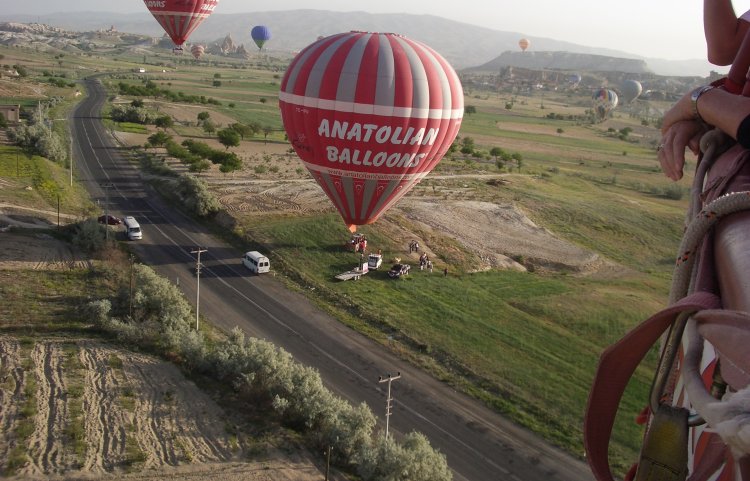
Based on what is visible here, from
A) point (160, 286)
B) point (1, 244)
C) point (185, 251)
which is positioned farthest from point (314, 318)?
point (1, 244)

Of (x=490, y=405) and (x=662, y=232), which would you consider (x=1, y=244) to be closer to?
(x=490, y=405)

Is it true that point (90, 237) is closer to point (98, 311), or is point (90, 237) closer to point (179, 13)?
point (98, 311)

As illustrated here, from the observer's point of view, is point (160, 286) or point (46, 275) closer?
point (160, 286)

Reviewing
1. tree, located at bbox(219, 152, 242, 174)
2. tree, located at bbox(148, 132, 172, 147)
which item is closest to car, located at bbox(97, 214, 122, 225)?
tree, located at bbox(219, 152, 242, 174)

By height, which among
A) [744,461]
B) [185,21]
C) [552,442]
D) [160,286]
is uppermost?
[185,21]

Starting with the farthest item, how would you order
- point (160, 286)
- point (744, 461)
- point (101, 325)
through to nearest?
point (160, 286)
point (101, 325)
point (744, 461)

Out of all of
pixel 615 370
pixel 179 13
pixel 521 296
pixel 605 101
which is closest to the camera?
pixel 615 370

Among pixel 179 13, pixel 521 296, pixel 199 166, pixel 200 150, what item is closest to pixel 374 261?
pixel 521 296

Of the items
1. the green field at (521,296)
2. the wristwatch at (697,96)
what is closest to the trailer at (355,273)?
the green field at (521,296)

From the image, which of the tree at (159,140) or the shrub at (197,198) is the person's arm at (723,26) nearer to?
the shrub at (197,198)
